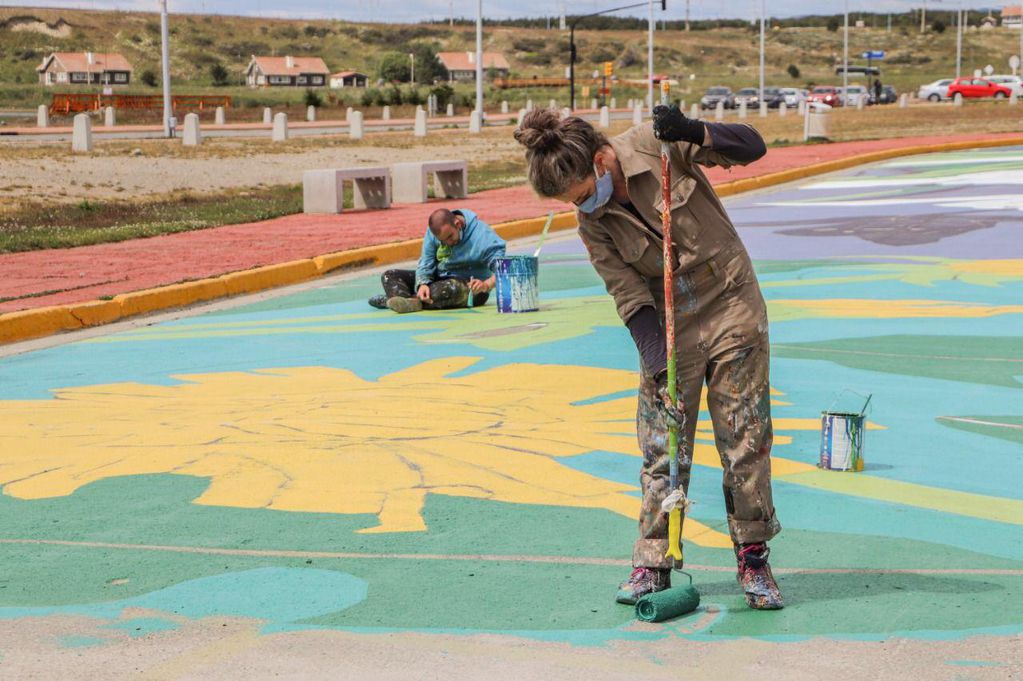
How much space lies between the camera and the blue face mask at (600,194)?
13.7ft

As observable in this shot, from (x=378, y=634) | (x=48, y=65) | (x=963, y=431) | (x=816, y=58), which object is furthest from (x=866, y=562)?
(x=816, y=58)

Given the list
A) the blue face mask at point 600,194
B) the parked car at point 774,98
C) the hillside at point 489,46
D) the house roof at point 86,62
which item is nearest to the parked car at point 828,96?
the parked car at point 774,98

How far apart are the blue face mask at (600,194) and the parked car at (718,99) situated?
72070 millimetres

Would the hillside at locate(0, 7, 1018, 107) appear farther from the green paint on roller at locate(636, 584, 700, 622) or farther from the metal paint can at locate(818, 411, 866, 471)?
the green paint on roller at locate(636, 584, 700, 622)

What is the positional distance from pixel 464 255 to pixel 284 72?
131 meters

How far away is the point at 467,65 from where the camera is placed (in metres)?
149

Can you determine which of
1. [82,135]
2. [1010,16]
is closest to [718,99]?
[82,135]

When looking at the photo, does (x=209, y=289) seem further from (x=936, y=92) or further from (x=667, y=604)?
(x=936, y=92)

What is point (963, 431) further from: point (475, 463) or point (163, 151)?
point (163, 151)

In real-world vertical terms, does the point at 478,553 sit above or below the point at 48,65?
below

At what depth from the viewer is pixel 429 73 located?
13488 centimetres

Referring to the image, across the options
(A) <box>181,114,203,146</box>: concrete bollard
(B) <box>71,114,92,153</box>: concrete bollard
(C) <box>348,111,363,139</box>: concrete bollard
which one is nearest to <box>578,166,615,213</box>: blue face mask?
(B) <box>71,114,92,153</box>: concrete bollard

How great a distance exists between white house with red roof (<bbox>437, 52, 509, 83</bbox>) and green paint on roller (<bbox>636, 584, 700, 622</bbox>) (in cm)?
14371

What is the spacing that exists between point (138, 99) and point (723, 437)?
64378mm
